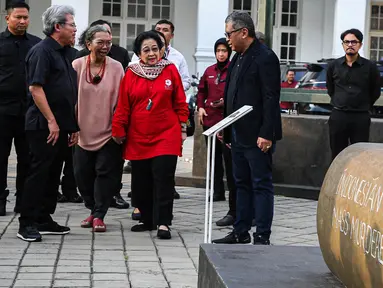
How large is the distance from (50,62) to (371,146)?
4.02 m

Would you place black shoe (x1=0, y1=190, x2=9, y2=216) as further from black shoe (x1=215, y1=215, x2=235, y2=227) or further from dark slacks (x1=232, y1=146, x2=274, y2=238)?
dark slacks (x1=232, y1=146, x2=274, y2=238)

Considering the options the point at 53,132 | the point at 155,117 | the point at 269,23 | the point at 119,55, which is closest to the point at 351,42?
the point at 269,23

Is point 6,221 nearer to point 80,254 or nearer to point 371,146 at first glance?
point 80,254

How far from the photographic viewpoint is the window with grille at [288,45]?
30281 millimetres

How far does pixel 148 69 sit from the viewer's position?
7.82 meters

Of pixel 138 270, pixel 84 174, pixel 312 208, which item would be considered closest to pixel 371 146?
pixel 138 270

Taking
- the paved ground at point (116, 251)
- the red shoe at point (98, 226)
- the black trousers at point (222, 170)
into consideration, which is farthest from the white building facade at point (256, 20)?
the red shoe at point (98, 226)

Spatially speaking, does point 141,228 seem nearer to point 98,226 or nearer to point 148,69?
point 98,226

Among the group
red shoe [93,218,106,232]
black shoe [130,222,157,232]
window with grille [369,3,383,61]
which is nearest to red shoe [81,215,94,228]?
red shoe [93,218,106,232]

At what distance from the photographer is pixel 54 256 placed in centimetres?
677

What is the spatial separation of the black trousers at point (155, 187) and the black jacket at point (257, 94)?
2.74 ft

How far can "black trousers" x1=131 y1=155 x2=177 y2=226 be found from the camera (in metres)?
7.81

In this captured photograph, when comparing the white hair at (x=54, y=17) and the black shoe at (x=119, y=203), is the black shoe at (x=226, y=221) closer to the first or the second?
the black shoe at (x=119, y=203)

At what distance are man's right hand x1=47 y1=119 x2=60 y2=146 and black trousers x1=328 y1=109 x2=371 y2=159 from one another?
3.37 meters
